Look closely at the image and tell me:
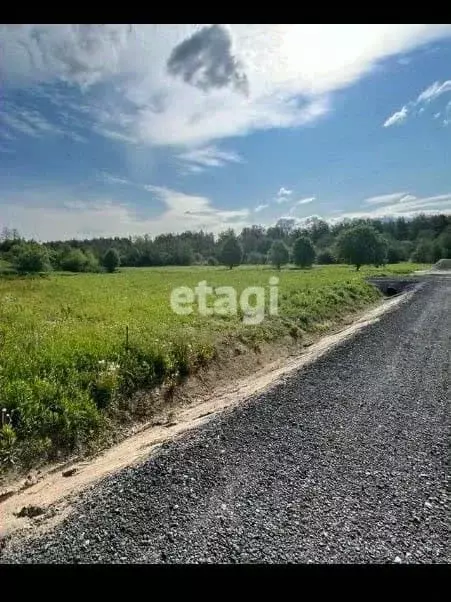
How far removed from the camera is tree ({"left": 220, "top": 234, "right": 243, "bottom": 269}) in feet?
227

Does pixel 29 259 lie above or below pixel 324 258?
above

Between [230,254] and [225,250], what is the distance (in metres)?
1.14

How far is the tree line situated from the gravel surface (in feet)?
136

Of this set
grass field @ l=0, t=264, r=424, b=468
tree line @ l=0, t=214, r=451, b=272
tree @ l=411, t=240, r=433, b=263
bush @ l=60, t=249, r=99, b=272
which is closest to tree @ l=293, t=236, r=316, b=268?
tree line @ l=0, t=214, r=451, b=272

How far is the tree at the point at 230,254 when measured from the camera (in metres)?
69.1

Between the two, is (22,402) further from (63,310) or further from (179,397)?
(63,310)

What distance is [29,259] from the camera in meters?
42.4

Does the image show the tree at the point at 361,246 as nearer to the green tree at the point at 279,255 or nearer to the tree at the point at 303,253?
the tree at the point at 303,253

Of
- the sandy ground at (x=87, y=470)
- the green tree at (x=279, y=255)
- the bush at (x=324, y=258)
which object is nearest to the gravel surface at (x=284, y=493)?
the sandy ground at (x=87, y=470)

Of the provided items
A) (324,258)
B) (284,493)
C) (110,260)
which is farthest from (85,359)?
(324,258)

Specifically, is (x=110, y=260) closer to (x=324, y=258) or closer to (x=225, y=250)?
(x=225, y=250)

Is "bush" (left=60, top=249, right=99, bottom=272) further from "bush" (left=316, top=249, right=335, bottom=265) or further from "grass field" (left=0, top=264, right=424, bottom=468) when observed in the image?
"bush" (left=316, top=249, right=335, bottom=265)
